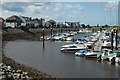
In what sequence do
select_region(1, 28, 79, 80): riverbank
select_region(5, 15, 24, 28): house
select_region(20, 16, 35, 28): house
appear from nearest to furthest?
select_region(1, 28, 79, 80): riverbank
select_region(5, 15, 24, 28): house
select_region(20, 16, 35, 28): house

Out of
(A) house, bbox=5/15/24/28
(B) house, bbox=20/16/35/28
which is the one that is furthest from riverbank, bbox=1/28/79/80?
(B) house, bbox=20/16/35/28

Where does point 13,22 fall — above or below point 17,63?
above

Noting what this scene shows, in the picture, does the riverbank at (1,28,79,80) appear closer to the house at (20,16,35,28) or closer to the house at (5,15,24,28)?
the house at (5,15,24,28)

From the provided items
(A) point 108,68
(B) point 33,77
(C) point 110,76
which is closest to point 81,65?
(A) point 108,68

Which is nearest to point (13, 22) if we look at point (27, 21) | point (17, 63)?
point (27, 21)

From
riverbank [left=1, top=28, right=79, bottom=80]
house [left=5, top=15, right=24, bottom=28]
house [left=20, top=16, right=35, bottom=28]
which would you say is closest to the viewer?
riverbank [left=1, top=28, right=79, bottom=80]

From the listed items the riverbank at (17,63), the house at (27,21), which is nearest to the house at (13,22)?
the house at (27,21)

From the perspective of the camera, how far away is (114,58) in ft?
59.2

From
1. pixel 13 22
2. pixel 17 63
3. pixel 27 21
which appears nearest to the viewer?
pixel 17 63

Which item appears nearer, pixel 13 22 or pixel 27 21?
pixel 13 22

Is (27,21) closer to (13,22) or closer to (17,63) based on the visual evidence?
(13,22)

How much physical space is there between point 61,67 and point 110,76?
5128mm

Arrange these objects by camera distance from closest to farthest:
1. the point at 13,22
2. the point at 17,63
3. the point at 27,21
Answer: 1. the point at 17,63
2. the point at 13,22
3. the point at 27,21

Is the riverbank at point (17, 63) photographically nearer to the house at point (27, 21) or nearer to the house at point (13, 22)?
the house at point (13, 22)
